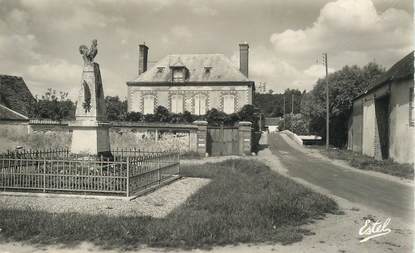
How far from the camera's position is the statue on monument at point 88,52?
1284cm

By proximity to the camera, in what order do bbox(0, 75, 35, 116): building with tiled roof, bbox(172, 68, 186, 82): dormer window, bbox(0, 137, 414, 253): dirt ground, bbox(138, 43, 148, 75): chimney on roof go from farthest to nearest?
bbox(138, 43, 148, 75): chimney on roof, bbox(172, 68, 186, 82): dormer window, bbox(0, 75, 35, 116): building with tiled roof, bbox(0, 137, 414, 253): dirt ground

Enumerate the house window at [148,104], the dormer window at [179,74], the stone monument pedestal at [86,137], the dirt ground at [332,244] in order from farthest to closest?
1. the house window at [148,104]
2. the dormer window at [179,74]
3. the stone monument pedestal at [86,137]
4. the dirt ground at [332,244]

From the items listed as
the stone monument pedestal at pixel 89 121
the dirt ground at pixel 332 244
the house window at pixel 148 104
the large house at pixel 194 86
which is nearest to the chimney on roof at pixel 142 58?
the large house at pixel 194 86

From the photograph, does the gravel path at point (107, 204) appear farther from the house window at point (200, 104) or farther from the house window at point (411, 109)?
the house window at point (200, 104)

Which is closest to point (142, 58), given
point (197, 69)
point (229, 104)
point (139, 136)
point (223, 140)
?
point (197, 69)

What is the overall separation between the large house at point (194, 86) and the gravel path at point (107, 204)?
3170cm

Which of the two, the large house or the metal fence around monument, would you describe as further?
the large house

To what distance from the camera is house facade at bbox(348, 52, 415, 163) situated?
67.4 feet

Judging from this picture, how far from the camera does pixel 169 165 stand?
14.7m

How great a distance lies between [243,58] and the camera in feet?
143

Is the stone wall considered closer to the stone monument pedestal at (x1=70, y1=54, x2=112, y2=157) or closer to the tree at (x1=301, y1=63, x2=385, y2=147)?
the tree at (x1=301, y1=63, x2=385, y2=147)

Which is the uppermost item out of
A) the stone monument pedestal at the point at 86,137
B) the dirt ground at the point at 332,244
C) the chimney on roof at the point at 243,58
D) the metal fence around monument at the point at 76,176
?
the chimney on roof at the point at 243,58

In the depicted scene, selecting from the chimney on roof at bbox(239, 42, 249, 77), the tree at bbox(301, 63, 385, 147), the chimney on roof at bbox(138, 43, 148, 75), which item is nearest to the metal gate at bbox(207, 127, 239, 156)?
the tree at bbox(301, 63, 385, 147)

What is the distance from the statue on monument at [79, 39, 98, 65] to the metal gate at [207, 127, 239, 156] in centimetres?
1689
